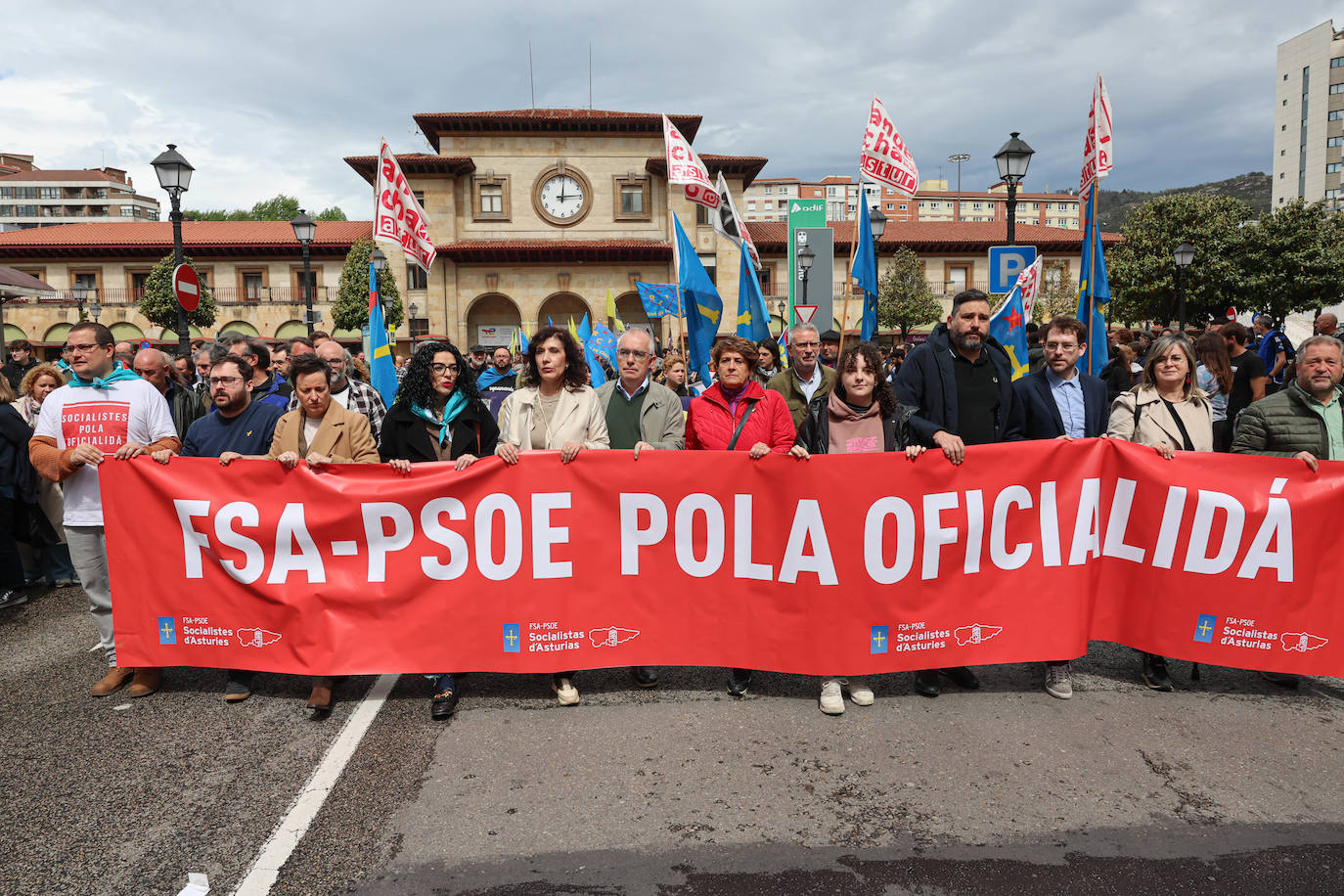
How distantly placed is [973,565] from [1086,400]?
1470mm

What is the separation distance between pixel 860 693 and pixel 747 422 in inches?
62.7

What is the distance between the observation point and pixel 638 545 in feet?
14.5

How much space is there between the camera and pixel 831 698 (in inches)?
165

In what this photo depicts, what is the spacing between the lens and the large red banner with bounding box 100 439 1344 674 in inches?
170

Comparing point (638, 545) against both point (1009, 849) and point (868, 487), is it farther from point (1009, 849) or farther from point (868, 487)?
point (1009, 849)

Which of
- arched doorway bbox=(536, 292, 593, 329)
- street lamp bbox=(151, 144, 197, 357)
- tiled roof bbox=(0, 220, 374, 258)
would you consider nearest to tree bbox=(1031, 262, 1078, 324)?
arched doorway bbox=(536, 292, 593, 329)

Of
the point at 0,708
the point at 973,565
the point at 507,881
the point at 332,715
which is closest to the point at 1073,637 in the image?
the point at 973,565

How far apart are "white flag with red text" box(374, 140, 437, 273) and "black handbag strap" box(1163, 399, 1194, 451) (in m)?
6.86

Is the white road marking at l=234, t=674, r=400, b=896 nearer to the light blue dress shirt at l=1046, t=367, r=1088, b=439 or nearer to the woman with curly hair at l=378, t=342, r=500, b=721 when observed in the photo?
the woman with curly hair at l=378, t=342, r=500, b=721

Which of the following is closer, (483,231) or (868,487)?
(868,487)

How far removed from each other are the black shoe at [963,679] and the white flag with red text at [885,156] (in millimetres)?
6663

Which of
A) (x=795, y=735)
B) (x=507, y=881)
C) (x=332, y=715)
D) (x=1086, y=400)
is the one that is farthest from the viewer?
(x=1086, y=400)

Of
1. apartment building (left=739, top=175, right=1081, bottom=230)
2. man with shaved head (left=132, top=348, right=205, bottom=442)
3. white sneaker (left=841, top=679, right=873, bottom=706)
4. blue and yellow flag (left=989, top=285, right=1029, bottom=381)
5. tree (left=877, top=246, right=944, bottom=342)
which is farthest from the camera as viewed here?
apartment building (left=739, top=175, right=1081, bottom=230)

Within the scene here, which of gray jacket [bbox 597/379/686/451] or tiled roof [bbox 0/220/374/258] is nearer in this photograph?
gray jacket [bbox 597/379/686/451]
